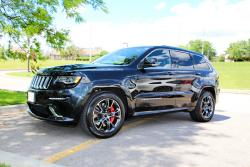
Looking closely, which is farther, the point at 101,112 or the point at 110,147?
the point at 101,112

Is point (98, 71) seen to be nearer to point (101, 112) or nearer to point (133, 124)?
point (101, 112)

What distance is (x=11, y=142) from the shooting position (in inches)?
212

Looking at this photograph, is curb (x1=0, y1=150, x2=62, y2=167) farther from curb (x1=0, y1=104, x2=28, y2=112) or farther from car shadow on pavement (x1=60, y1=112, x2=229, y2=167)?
curb (x1=0, y1=104, x2=28, y2=112)

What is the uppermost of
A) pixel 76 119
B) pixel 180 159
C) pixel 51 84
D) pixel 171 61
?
pixel 171 61

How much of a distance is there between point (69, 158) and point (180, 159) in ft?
5.13

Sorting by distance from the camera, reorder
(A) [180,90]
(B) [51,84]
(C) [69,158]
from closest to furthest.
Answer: (C) [69,158]
(B) [51,84]
(A) [180,90]

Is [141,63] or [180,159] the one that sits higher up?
[141,63]

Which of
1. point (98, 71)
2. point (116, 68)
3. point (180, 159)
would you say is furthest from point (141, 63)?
point (180, 159)

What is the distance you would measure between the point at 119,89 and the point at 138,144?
105 cm

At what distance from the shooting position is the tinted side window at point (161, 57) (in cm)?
665

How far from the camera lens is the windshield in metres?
6.52

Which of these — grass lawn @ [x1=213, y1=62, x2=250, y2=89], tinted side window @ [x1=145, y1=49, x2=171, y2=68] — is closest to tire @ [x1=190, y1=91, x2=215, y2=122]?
tinted side window @ [x1=145, y1=49, x2=171, y2=68]

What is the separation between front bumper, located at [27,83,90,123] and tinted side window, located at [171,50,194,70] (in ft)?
7.82

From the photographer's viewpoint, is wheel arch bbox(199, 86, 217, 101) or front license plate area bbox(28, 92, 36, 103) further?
wheel arch bbox(199, 86, 217, 101)
